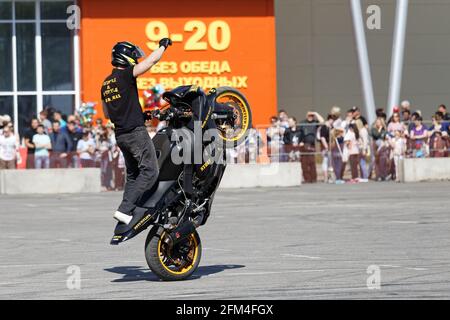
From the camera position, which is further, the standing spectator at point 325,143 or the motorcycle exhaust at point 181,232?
the standing spectator at point 325,143

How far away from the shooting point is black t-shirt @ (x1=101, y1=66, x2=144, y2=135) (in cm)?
1125

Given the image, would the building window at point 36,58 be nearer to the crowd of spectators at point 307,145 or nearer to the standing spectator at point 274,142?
the crowd of spectators at point 307,145

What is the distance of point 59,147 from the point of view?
90.1ft

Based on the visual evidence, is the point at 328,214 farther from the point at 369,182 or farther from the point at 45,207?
the point at 369,182

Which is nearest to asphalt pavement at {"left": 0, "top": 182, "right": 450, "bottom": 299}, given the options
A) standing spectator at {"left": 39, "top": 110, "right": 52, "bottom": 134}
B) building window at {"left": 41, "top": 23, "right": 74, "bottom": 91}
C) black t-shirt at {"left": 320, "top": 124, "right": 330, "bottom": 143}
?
standing spectator at {"left": 39, "top": 110, "right": 52, "bottom": 134}

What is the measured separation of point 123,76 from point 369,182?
17.7 meters

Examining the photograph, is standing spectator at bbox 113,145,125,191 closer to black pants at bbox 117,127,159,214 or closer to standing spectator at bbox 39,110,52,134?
standing spectator at bbox 39,110,52,134

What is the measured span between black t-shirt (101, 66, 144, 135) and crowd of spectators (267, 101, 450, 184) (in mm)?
16489

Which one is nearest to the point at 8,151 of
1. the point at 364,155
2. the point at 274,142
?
the point at 274,142

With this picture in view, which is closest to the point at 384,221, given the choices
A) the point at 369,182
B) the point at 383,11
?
the point at 369,182

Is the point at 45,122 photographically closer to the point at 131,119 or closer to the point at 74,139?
the point at 74,139

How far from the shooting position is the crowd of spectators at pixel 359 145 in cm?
2817

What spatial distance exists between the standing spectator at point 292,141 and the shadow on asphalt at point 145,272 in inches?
617


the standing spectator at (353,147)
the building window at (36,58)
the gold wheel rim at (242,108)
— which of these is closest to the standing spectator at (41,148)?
the standing spectator at (353,147)
